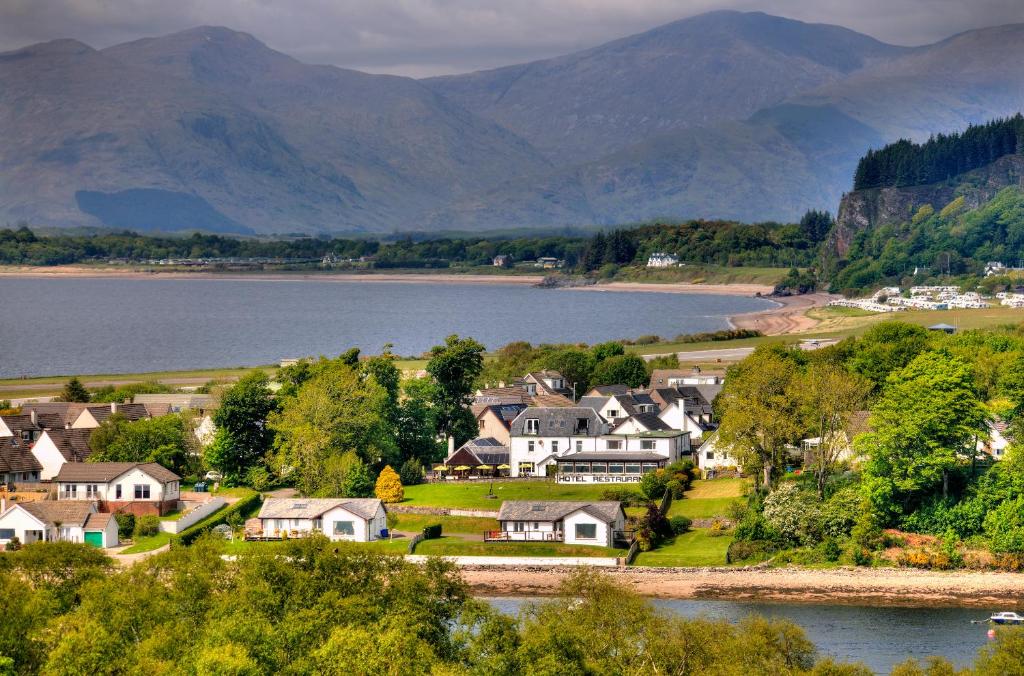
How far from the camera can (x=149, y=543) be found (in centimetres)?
6034

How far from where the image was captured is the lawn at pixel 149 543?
5906 centimetres

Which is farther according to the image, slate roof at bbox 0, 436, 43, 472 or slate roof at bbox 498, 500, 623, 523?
slate roof at bbox 0, 436, 43, 472

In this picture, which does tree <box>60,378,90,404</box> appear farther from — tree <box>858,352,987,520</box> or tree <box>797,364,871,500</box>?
tree <box>858,352,987,520</box>

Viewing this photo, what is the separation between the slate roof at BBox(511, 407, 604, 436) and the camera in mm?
74125

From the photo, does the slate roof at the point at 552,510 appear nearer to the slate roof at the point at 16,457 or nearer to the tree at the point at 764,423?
the tree at the point at 764,423

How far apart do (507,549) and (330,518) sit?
24.6ft

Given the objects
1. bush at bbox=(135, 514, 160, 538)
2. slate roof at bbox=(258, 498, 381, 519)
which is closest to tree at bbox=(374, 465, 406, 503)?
slate roof at bbox=(258, 498, 381, 519)

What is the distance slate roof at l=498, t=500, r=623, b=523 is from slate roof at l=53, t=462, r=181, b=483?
1407 centimetres

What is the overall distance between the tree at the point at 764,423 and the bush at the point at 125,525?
76.3 ft

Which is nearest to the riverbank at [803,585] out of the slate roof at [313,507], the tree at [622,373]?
the slate roof at [313,507]

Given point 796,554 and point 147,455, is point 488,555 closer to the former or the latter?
point 796,554

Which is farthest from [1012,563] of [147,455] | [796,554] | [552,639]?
[147,455]

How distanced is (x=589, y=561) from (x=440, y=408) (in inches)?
818

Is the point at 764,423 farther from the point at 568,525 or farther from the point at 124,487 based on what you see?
the point at 124,487
